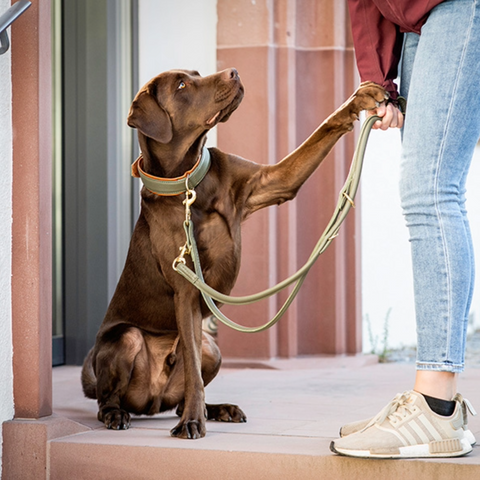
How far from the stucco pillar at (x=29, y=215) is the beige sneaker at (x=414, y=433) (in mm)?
1116

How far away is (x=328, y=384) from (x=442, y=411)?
171 cm

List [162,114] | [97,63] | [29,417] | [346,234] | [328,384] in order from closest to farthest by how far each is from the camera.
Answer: [29,417] < [162,114] < [328,384] < [97,63] < [346,234]

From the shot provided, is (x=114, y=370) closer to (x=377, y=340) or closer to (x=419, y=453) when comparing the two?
(x=419, y=453)

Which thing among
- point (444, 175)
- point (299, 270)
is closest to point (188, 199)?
point (299, 270)

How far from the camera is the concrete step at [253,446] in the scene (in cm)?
198

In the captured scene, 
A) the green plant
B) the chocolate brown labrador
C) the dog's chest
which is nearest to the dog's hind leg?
the chocolate brown labrador

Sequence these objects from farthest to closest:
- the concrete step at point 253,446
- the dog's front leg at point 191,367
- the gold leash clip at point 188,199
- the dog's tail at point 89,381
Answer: the dog's tail at point 89,381, the gold leash clip at point 188,199, the dog's front leg at point 191,367, the concrete step at point 253,446

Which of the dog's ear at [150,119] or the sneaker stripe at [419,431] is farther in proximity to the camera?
the dog's ear at [150,119]

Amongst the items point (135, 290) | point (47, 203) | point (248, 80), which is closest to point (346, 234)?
point (248, 80)

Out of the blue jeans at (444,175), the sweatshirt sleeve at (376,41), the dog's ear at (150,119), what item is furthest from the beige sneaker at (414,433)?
the dog's ear at (150,119)

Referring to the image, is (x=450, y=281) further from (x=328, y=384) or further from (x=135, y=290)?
(x=328, y=384)

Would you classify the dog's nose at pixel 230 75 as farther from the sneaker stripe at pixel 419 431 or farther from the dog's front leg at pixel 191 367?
the sneaker stripe at pixel 419 431

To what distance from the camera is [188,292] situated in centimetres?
252

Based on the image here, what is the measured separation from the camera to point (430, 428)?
1881 millimetres
